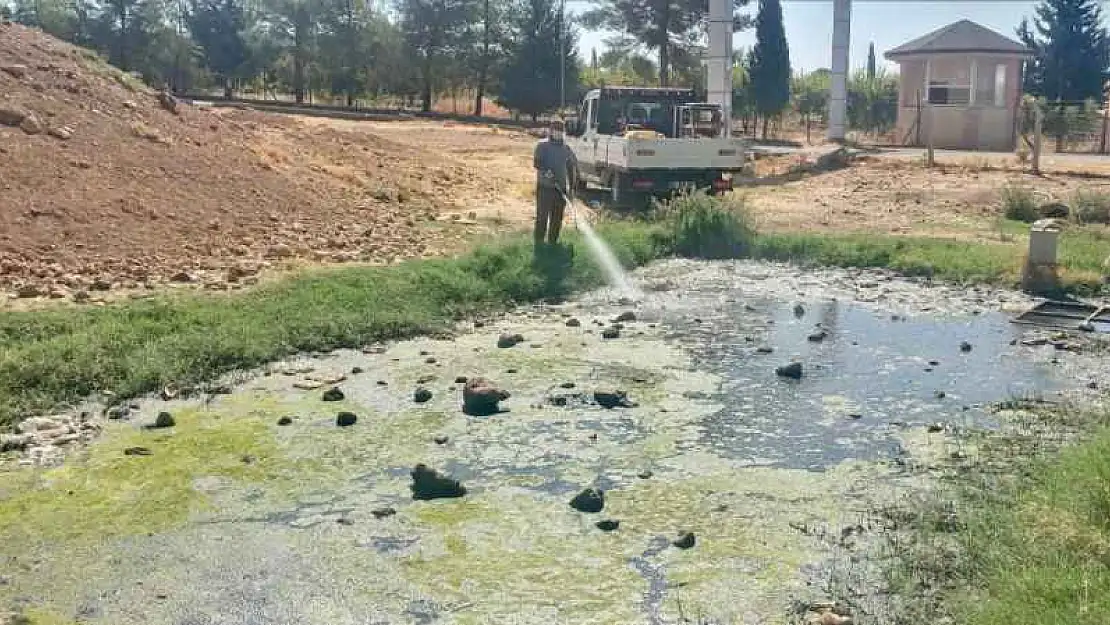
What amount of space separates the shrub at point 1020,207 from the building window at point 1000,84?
18.0 m

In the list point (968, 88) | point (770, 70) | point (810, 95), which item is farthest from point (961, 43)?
point (810, 95)

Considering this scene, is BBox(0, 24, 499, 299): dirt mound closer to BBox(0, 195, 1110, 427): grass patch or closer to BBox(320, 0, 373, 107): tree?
BBox(0, 195, 1110, 427): grass patch

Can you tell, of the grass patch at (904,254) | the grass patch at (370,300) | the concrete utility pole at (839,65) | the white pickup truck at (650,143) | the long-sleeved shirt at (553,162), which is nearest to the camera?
the grass patch at (370,300)

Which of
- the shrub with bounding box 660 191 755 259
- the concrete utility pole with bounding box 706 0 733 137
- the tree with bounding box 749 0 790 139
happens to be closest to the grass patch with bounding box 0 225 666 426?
the shrub with bounding box 660 191 755 259

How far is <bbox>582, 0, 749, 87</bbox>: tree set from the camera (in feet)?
158

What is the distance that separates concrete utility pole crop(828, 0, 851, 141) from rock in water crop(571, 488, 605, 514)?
1119 inches

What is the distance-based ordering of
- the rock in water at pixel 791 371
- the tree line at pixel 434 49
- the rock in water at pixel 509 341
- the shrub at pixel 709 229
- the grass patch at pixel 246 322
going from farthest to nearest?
the tree line at pixel 434 49, the shrub at pixel 709 229, the rock in water at pixel 509 341, the rock in water at pixel 791 371, the grass patch at pixel 246 322

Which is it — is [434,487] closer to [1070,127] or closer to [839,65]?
[839,65]

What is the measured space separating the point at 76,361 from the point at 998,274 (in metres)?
10.1

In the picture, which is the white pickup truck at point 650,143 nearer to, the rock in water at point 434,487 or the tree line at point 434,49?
the rock in water at point 434,487

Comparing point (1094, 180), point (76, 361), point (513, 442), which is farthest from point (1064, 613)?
point (1094, 180)

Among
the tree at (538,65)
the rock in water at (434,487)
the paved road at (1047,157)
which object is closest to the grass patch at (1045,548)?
the rock in water at (434,487)

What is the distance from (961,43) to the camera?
3453 centimetres

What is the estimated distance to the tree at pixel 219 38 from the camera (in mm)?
52375
